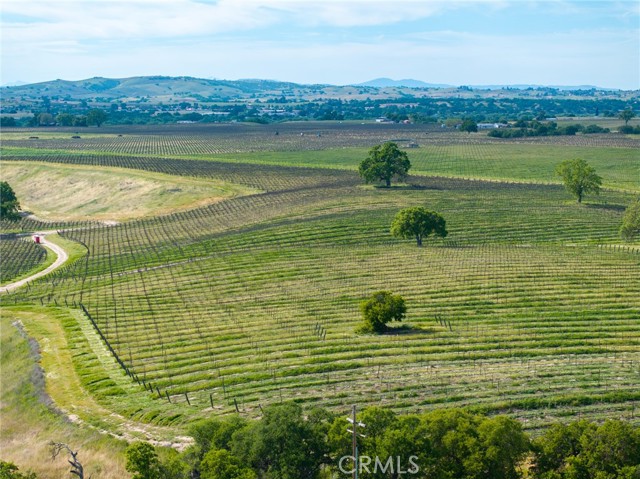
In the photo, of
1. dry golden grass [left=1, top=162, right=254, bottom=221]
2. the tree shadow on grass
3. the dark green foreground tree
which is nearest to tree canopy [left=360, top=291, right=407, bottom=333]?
the tree shadow on grass

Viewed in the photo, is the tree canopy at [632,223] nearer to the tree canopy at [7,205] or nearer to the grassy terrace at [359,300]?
the grassy terrace at [359,300]

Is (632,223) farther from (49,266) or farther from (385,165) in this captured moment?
(49,266)

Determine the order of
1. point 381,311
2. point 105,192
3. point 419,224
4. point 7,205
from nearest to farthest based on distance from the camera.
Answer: point 381,311 → point 419,224 → point 7,205 → point 105,192

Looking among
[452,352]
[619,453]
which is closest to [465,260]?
[452,352]

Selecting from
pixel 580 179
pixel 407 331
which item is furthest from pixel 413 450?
pixel 580 179

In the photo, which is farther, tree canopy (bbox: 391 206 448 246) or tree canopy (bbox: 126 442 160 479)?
tree canopy (bbox: 391 206 448 246)

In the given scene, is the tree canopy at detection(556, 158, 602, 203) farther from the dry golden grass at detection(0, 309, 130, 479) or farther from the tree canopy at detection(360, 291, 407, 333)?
the dry golden grass at detection(0, 309, 130, 479)

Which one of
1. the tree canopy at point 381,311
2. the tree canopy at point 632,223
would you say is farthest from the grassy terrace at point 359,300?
the tree canopy at point 632,223
